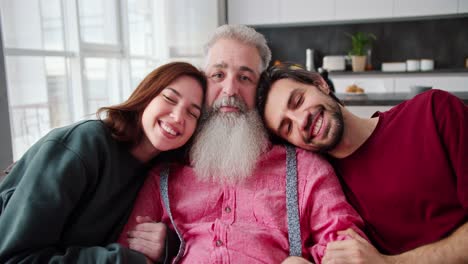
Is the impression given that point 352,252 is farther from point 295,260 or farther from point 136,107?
point 136,107

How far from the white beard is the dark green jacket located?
254 mm

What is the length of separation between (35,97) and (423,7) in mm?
4352

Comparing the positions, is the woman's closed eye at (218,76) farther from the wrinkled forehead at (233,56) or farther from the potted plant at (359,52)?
the potted plant at (359,52)

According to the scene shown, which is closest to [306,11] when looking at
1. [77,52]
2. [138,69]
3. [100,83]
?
[138,69]

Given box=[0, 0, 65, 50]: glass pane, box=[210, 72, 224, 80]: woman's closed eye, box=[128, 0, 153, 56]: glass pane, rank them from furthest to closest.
Answer: box=[128, 0, 153, 56]: glass pane
box=[0, 0, 65, 50]: glass pane
box=[210, 72, 224, 80]: woman's closed eye

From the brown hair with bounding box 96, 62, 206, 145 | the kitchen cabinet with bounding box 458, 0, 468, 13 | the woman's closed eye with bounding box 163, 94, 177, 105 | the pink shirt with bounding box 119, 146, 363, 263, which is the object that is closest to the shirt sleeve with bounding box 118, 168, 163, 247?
the pink shirt with bounding box 119, 146, 363, 263

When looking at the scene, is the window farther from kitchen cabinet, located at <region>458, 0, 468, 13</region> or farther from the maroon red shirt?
kitchen cabinet, located at <region>458, 0, 468, 13</region>

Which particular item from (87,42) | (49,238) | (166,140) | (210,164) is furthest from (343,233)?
(87,42)

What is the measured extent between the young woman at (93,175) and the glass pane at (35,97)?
1.03m

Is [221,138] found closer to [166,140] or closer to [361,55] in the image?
[166,140]

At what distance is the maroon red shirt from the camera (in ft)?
3.98

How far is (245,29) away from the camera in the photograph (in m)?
1.65

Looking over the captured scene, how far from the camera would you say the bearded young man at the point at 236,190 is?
1.28 m

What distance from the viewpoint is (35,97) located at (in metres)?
2.50
